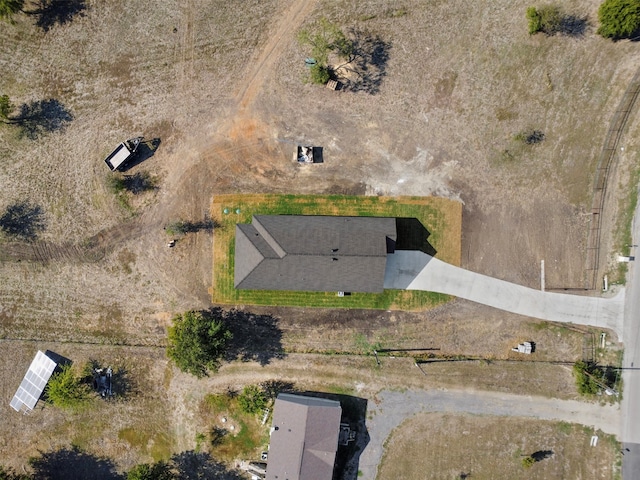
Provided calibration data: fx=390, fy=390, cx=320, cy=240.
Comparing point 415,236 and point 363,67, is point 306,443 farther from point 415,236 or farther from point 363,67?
point 363,67

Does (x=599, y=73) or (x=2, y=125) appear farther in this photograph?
(x=2, y=125)

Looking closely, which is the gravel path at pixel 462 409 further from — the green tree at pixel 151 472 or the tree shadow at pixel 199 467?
the green tree at pixel 151 472

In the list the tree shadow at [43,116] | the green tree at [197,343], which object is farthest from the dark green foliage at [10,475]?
the tree shadow at [43,116]

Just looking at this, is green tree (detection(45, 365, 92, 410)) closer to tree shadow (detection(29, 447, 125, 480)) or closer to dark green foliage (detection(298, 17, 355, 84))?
tree shadow (detection(29, 447, 125, 480))

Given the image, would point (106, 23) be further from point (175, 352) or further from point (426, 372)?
point (426, 372)

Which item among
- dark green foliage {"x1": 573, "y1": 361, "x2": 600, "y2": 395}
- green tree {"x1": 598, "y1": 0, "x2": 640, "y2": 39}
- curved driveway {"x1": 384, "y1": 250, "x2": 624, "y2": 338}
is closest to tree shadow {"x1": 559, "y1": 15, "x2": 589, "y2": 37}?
green tree {"x1": 598, "y1": 0, "x2": 640, "y2": 39}

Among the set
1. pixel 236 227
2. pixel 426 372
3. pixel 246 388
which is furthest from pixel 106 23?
pixel 426 372
